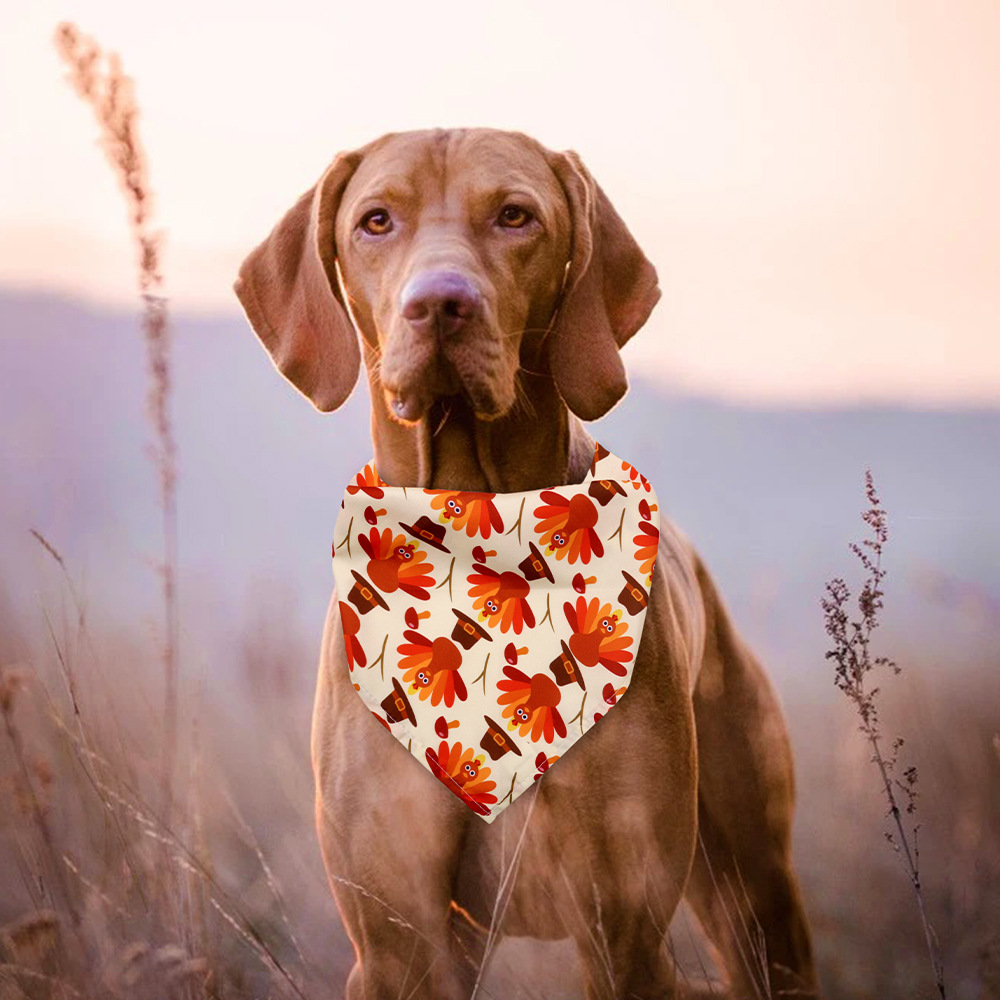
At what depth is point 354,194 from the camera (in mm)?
2879

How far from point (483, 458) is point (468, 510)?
0.41 feet

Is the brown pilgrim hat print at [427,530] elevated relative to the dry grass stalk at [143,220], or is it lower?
lower

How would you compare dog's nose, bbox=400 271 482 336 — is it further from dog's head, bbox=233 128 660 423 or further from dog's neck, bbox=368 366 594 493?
dog's neck, bbox=368 366 594 493

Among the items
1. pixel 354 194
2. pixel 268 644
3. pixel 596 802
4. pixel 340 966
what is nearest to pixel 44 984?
pixel 340 966

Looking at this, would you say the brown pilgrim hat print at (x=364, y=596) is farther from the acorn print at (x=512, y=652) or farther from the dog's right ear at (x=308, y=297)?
the dog's right ear at (x=308, y=297)

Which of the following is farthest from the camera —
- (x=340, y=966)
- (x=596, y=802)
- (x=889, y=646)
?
(x=889, y=646)

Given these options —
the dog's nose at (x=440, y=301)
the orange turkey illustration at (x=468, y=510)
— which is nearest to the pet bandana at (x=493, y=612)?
the orange turkey illustration at (x=468, y=510)

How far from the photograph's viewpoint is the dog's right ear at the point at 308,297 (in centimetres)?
288

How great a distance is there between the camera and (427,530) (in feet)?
9.89

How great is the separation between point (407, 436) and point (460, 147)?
0.65m

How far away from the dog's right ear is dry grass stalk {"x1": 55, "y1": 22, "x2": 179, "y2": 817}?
213mm

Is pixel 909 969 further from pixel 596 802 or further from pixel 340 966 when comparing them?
pixel 340 966

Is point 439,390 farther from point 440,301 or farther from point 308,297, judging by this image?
point 308,297

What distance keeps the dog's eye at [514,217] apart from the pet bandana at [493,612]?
61cm
